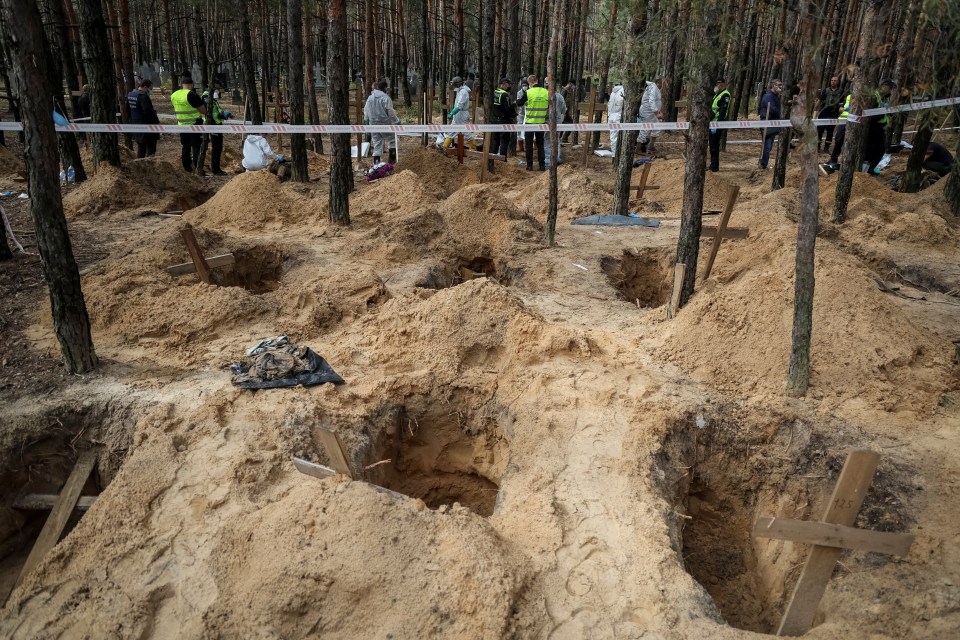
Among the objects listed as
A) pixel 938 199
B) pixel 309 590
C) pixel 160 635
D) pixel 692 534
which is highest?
pixel 938 199

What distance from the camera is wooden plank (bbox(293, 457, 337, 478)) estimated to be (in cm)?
447

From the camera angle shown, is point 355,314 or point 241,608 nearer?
point 241,608

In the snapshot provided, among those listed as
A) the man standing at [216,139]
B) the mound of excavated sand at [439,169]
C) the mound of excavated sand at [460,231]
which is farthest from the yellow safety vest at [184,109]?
the mound of excavated sand at [460,231]

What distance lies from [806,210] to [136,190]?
38.0 feet

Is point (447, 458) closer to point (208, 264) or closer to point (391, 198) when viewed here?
point (208, 264)

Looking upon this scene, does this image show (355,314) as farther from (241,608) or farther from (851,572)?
(851,572)

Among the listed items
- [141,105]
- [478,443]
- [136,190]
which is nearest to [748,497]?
[478,443]

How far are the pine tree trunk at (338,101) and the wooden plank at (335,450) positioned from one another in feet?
22.4

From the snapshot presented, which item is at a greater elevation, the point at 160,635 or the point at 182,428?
the point at 182,428

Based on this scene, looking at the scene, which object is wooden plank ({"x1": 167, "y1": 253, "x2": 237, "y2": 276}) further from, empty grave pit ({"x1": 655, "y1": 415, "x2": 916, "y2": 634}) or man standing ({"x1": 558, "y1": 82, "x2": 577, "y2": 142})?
man standing ({"x1": 558, "y1": 82, "x2": 577, "y2": 142})

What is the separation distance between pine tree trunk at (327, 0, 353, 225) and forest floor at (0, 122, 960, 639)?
1.28 metres

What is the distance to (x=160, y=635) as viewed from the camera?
3.83 metres

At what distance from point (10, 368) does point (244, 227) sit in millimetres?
5107

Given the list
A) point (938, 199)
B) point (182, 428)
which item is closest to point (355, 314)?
point (182, 428)
